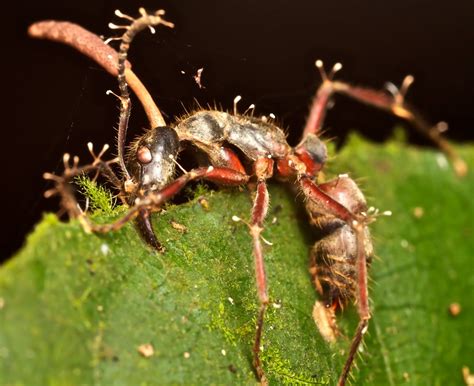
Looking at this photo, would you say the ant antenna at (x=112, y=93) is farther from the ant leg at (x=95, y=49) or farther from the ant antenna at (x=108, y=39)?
the ant antenna at (x=108, y=39)

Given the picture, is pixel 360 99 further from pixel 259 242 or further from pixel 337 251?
pixel 259 242

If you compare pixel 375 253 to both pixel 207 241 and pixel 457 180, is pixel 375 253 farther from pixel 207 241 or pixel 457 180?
pixel 207 241

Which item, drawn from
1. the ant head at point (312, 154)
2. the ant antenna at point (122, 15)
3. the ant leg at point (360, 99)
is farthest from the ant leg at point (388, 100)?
the ant antenna at point (122, 15)

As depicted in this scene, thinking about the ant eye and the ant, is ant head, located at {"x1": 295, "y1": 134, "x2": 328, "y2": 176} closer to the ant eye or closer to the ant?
the ant

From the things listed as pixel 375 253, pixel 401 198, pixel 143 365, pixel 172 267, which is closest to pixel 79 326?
pixel 143 365

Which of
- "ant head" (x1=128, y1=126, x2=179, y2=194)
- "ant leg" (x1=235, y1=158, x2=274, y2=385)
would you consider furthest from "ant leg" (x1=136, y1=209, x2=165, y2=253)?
"ant leg" (x1=235, y1=158, x2=274, y2=385)

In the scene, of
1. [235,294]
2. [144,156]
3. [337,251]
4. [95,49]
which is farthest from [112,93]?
[337,251]
